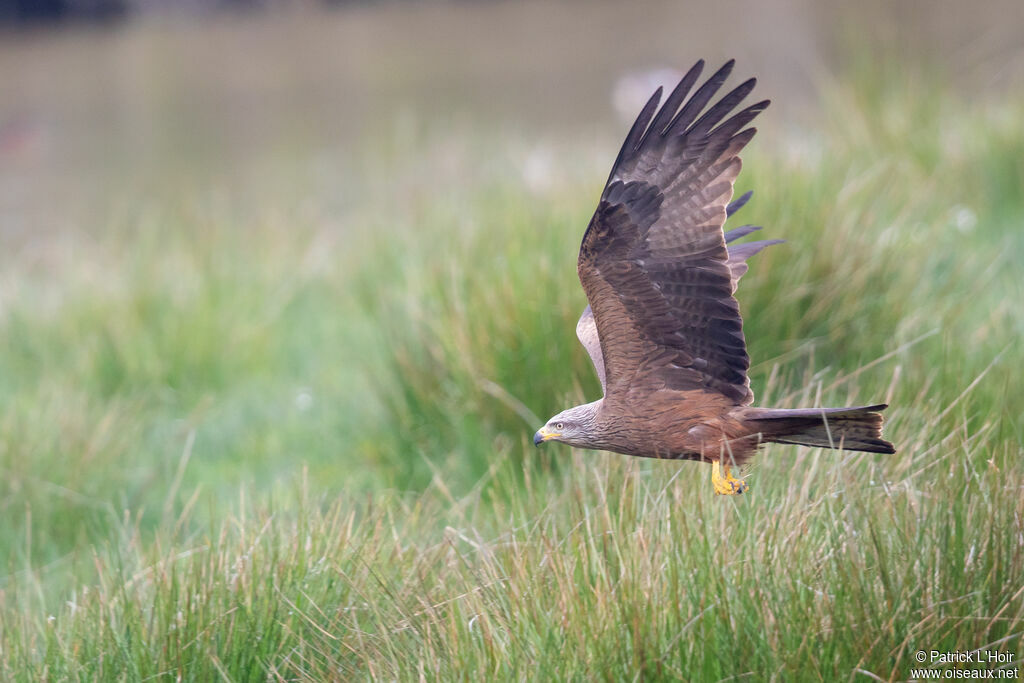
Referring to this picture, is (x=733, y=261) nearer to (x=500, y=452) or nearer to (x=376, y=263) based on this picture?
(x=500, y=452)

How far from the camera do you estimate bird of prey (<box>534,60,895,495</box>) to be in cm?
185

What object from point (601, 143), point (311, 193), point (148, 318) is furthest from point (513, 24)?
point (148, 318)

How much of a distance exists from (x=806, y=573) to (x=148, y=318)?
449 cm

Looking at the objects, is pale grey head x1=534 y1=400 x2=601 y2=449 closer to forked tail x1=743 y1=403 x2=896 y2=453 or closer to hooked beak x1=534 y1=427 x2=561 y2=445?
hooked beak x1=534 y1=427 x2=561 y2=445

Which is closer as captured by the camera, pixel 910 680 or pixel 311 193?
pixel 910 680

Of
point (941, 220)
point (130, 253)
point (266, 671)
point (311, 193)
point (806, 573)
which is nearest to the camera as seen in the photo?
point (806, 573)

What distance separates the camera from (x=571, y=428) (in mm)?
1858

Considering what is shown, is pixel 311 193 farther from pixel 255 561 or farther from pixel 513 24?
pixel 513 24

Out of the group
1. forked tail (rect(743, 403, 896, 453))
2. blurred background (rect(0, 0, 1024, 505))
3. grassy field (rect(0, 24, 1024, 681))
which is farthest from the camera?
blurred background (rect(0, 0, 1024, 505))

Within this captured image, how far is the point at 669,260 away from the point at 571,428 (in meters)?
0.33

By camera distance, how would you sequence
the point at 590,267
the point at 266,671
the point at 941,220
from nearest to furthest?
the point at 590,267, the point at 266,671, the point at 941,220

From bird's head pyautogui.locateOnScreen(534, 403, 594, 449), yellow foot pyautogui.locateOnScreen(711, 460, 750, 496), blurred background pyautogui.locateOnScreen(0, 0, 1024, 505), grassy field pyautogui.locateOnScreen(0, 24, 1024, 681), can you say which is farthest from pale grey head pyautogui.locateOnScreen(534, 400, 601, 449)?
blurred background pyautogui.locateOnScreen(0, 0, 1024, 505)

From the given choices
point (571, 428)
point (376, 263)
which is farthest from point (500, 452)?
point (376, 263)

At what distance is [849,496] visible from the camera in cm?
226
